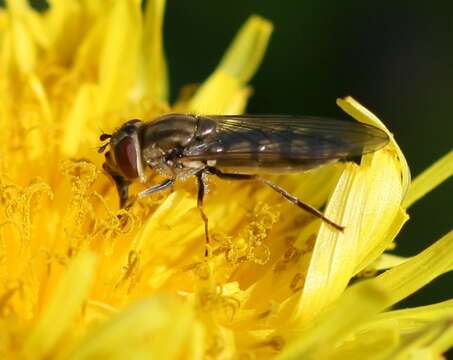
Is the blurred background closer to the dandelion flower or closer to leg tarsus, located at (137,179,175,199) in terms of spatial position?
the dandelion flower

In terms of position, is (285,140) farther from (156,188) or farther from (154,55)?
(154,55)

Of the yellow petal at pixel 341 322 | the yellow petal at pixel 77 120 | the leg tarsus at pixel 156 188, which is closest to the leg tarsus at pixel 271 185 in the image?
the leg tarsus at pixel 156 188

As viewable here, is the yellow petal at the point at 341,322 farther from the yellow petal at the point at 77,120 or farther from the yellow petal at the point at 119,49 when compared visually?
the yellow petal at the point at 119,49

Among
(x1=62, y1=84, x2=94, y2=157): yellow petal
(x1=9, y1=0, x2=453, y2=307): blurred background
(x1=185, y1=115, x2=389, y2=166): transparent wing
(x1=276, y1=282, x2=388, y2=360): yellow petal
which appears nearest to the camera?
(x1=276, y1=282, x2=388, y2=360): yellow petal

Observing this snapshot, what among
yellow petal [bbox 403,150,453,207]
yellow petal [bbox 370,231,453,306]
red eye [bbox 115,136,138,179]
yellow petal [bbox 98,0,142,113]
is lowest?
yellow petal [bbox 370,231,453,306]

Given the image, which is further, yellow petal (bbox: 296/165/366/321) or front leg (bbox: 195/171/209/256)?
front leg (bbox: 195/171/209/256)

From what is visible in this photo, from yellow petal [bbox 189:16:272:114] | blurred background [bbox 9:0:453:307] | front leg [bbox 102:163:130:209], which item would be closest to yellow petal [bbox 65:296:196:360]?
front leg [bbox 102:163:130:209]

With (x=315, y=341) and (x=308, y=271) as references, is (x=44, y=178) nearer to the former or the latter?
(x=308, y=271)
